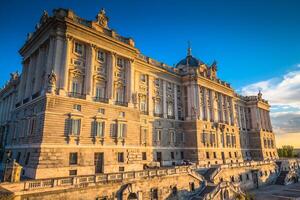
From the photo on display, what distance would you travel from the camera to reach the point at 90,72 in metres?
31.1

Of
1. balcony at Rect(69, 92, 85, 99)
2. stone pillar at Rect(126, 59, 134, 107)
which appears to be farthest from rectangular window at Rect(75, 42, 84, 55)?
stone pillar at Rect(126, 59, 134, 107)

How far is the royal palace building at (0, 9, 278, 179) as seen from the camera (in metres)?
26.4

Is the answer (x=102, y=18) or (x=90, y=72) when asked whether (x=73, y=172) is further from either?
(x=102, y=18)

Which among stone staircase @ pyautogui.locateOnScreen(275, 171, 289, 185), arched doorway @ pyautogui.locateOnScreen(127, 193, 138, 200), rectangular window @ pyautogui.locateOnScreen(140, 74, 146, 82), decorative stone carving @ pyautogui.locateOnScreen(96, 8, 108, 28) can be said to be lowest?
stone staircase @ pyautogui.locateOnScreen(275, 171, 289, 185)

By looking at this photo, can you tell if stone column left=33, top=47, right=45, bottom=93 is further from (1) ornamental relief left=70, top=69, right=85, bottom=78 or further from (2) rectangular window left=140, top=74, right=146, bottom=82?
(2) rectangular window left=140, top=74, right=146, bottom=82

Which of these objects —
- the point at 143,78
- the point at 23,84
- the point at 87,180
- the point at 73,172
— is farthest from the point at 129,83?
the point at 87,180

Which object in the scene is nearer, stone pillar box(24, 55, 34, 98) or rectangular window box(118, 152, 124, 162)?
rectangular window box(118, 152, 124, 162)

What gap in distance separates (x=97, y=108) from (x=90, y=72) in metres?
5.23

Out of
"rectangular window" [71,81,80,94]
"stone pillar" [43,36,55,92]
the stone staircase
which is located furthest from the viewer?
the stone staircase

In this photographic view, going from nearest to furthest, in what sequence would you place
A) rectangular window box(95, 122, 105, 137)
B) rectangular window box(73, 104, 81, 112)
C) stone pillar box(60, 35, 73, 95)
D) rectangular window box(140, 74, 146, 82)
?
stone pillar box(60, 35, 73, 95)
rectangular window box(73, 104, 81, 112)
rectangular window box(95, 122, 105, 137)
rectangular window box(140, 74, 146, 82)

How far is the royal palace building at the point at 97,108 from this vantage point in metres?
26.4

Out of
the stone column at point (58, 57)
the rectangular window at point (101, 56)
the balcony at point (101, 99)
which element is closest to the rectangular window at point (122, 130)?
the balcony at point (101, 99)

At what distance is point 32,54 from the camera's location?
1374 inches

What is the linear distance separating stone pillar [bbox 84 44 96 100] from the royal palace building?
140 mm
